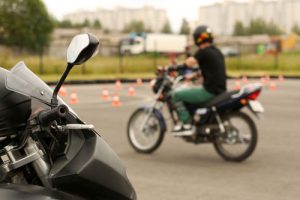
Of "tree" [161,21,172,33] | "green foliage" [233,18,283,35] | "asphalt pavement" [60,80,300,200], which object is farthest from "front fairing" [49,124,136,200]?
"tree" [161,21,172,33]

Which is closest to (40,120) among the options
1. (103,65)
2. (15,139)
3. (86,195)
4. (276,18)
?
(15,139)

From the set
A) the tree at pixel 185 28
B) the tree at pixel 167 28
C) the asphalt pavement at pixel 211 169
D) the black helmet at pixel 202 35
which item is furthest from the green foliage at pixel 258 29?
the black helmet at pixel 202 35

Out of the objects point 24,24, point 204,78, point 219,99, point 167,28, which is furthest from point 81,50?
point 167,28

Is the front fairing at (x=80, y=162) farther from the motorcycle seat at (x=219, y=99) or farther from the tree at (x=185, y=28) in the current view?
the tree at (x=185, y=28)

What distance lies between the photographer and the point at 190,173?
7.75 m

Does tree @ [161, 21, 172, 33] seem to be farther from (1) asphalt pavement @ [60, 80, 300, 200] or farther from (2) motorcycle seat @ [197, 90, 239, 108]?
(2) motorcycle seat @ [197, 90, 239, 108]

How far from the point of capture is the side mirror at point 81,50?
8.99 ft

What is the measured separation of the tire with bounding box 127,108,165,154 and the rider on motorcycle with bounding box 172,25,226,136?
255 mm

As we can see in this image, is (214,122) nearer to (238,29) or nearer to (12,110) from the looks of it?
(12,110)

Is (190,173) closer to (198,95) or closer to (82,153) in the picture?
(198,95)

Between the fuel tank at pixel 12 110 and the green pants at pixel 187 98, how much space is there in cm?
614

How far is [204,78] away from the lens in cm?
901

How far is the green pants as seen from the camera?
8812 millimetres

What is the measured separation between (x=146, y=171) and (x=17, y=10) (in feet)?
249
